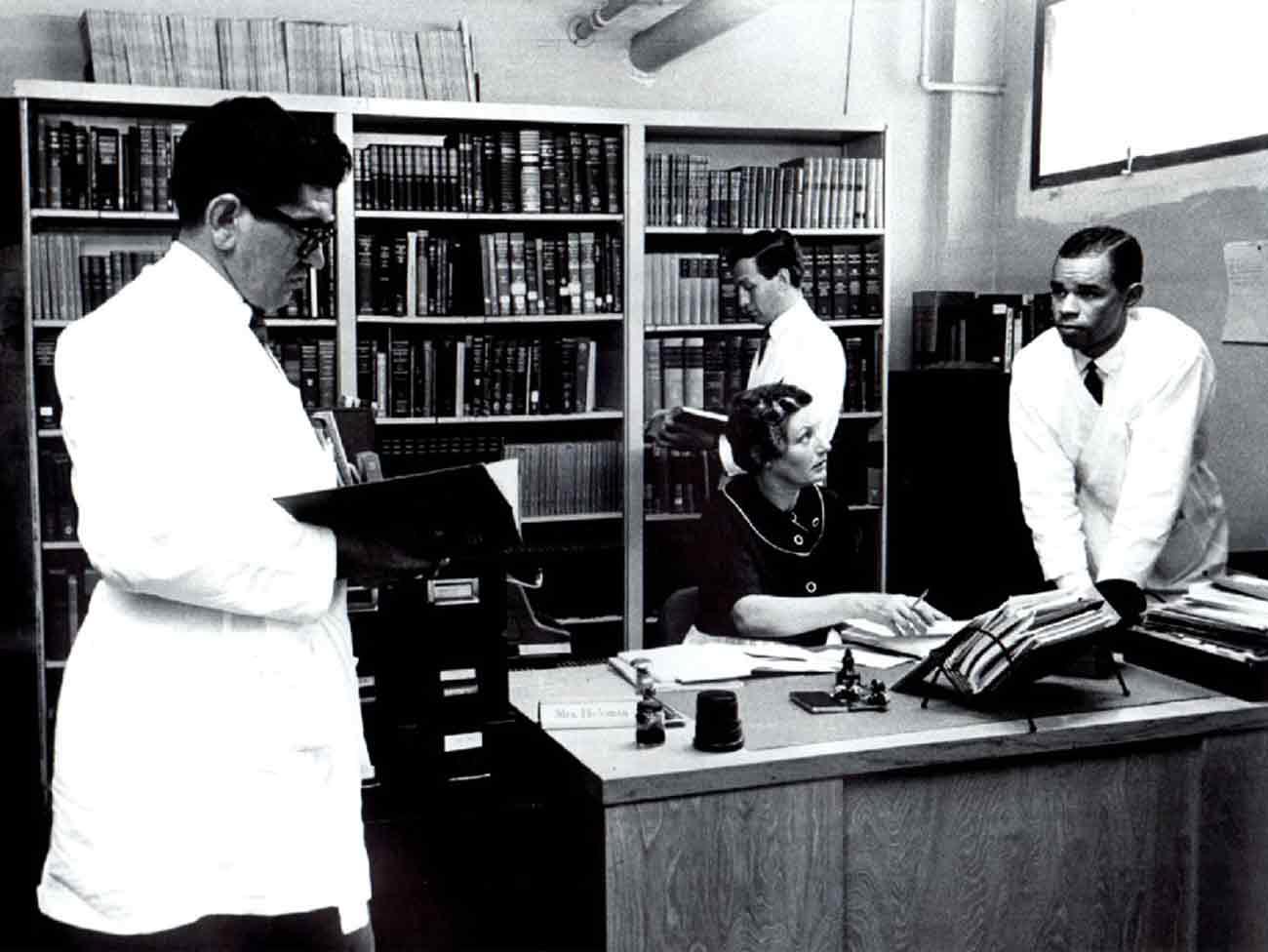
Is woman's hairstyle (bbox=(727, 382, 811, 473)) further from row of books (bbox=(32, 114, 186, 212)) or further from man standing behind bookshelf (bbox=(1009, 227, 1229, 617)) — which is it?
row of books (bbox=(32, 114, 186, 212))

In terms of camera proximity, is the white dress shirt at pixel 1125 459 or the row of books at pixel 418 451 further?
the row of books at pixel 418 451

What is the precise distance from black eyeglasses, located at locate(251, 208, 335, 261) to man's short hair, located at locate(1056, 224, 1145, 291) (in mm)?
1976

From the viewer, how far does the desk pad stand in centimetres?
202

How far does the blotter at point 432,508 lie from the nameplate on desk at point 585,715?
0.53 meters

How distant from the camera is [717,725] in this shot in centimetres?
191

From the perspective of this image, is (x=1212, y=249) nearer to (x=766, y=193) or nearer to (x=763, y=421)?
(x=766, y=193)

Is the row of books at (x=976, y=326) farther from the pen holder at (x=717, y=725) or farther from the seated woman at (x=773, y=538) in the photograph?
the pen holder at (x=717, y=725)

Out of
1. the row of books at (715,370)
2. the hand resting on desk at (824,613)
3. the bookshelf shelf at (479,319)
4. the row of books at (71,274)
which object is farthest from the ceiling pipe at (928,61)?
the hand resting on desk at (824,613)

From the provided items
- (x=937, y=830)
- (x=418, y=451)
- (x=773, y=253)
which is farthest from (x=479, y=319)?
(x=937, y=830)

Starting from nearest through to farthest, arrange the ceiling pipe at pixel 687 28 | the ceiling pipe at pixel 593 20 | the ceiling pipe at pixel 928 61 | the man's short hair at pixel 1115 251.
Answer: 1. the man's short hair at pixel 1115 251
2. the ceiling pipe at pixel 687 28
3. the ceiling pipe at pixel 593 20
4. the ceiling pipe at pixel 928 61

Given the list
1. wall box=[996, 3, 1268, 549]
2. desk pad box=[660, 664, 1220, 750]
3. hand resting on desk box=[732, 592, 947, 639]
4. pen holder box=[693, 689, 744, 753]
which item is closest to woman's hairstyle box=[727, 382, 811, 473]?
hand resting on desk box=[732, 592, 947, 639]

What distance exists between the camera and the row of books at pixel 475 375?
4.54 meters


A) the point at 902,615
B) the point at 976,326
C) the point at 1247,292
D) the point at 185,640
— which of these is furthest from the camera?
the point at 976,326

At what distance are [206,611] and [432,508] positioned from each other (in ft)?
0.87
